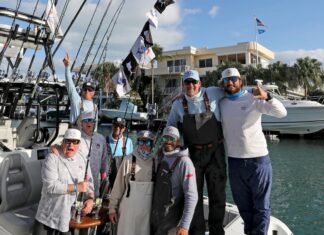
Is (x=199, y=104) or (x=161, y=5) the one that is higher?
(x=161, y=5)

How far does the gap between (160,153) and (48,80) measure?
10.3ft

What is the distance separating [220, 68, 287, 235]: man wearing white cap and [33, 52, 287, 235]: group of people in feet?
0.04

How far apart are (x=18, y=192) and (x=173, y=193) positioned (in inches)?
86.5

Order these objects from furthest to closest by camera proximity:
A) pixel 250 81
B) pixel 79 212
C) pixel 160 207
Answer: pixel 250 81, pixel 79 212, pixel 160 207

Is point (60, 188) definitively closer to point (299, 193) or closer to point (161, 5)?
point (161, 5)

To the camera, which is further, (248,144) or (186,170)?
(248,144)

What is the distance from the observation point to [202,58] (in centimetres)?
4797

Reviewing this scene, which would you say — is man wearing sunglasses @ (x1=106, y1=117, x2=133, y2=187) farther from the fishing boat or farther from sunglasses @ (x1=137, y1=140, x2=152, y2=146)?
the fishing boat

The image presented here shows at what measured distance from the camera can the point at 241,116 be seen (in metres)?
3.59

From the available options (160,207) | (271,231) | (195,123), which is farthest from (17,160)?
(271,231)

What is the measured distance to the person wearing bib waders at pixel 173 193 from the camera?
126 inches

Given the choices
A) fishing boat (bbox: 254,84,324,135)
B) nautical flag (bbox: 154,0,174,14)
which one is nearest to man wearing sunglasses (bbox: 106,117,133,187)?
nautical flag (bbox: 154,0,174,14)

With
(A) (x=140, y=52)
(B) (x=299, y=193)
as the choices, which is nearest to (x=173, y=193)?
(A) (x=140, y=52)

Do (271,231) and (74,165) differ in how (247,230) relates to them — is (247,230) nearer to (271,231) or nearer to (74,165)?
(271,231)
